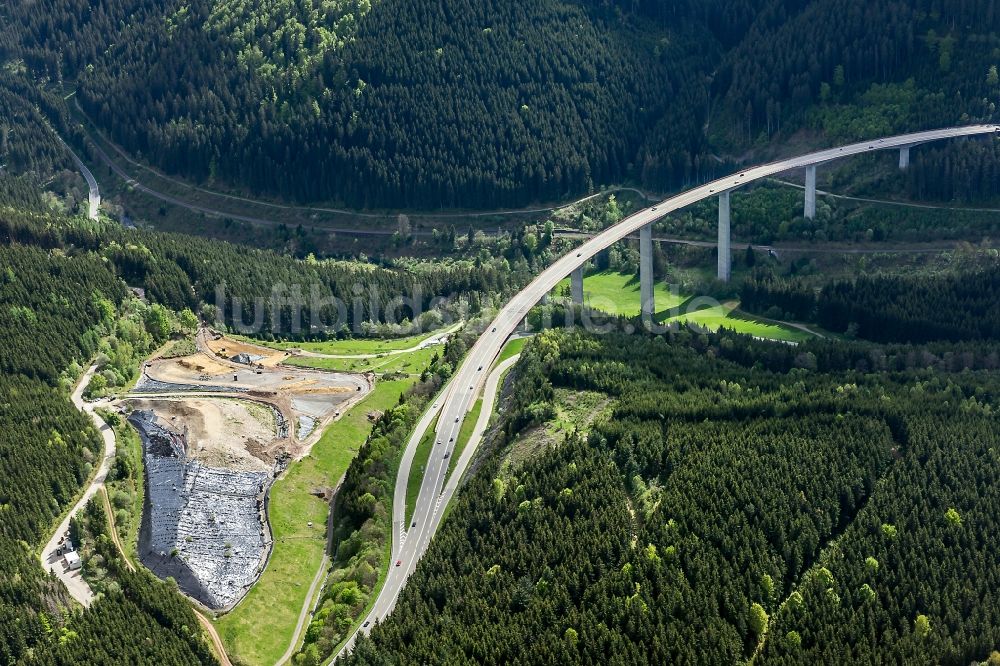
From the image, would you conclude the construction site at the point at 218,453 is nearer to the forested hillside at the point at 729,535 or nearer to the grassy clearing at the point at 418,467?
the grassy clearing at the point at 418,467

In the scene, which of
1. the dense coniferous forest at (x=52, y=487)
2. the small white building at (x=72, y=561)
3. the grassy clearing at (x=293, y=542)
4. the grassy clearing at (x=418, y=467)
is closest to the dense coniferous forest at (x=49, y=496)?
the dense coniferous forest at (x=52, y=487)

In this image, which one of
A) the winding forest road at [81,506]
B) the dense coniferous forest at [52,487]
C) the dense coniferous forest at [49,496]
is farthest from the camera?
the winding forest road at [81,506]

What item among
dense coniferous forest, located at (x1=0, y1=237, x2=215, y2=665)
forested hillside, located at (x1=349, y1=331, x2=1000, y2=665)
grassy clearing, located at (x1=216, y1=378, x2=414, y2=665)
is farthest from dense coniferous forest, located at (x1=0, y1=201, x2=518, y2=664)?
forested hillside, located at (x1=349, y1=331, x2=1000, y2=665)

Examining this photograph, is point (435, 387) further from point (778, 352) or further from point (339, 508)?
point (778, 352)

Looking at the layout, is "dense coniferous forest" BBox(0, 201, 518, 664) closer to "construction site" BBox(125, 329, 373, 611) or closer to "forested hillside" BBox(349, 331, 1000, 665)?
"construction site" BBox(125, 329, 373, 611)

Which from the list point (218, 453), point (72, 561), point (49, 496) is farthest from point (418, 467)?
point (49, 496)

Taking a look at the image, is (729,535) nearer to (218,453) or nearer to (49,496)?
(218,453)

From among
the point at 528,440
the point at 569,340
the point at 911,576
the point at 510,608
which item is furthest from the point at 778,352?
the point at 510,608
